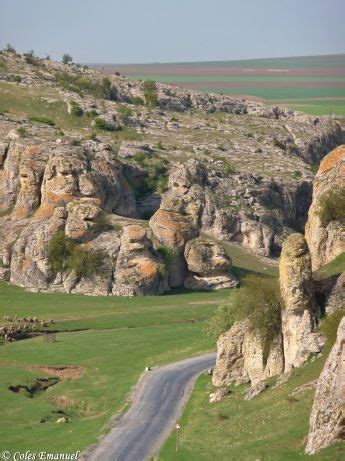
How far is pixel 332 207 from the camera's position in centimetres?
→ 7731

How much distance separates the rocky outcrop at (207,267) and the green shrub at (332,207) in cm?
5555

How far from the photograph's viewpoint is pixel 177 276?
13400 centimetres

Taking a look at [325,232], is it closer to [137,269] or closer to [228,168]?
[137,269]

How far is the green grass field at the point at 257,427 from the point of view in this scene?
5244 centimetres

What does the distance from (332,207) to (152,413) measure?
18.8 m

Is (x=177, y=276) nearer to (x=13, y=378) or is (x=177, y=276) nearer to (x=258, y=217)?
(x=258, y=217)

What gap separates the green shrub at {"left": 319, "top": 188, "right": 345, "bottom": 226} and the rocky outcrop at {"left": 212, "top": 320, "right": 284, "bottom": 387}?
902 centimetres

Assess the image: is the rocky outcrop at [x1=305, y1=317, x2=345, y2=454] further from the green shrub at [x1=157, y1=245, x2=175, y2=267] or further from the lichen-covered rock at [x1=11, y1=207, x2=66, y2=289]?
the lichen-covered rock at [x1=11, y1=207, x2=66, y2=289]

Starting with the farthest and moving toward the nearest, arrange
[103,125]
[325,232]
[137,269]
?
[103,125] < [137,269] < [325,232]

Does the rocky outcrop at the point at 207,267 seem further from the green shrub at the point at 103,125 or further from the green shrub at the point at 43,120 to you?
the green shrub at the point at 103,125

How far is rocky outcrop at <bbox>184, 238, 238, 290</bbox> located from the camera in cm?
13275

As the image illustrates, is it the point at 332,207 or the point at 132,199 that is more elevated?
the point at 332,207

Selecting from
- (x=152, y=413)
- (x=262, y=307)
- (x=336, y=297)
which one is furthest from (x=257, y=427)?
(x=262, y=307)

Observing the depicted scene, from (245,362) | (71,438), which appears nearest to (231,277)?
(245,362)
